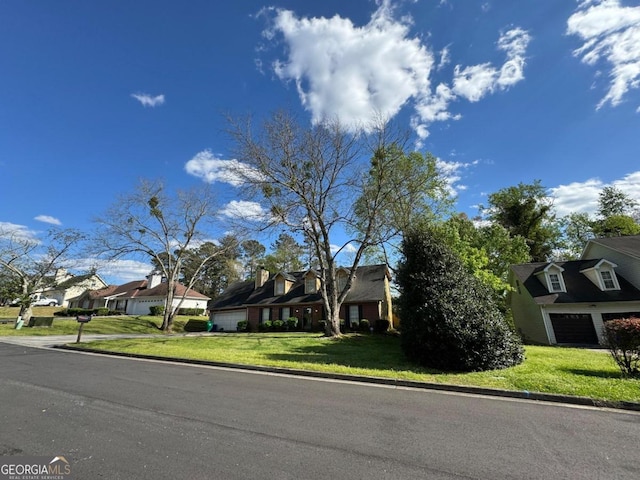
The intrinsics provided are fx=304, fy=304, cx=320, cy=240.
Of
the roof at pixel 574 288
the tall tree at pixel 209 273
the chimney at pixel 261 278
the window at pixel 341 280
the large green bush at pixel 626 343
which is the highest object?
the tall tree at pixel 209 273

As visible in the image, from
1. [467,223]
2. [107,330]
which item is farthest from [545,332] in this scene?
[107,330]

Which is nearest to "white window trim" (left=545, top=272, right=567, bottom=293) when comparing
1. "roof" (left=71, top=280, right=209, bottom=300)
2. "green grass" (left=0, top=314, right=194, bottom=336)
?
"green grass" (left=0, top=314, right=194, bottom=336)

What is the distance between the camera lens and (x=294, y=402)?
5871mm

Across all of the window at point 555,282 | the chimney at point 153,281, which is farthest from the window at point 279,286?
the chimney at point 153,281

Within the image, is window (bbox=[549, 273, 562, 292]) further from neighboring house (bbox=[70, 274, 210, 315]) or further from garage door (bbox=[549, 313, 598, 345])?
neighboring house (bbox=[70, 274, 210, 315])

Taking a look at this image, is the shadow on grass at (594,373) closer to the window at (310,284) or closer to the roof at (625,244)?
the roof at (625,244)

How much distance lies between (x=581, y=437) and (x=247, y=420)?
4903 millimetres

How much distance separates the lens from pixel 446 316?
969cm

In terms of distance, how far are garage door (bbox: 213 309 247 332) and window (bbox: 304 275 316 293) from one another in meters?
7.40

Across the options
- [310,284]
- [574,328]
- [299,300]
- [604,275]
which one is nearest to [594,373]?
[574,328]

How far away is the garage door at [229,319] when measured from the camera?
105 ft

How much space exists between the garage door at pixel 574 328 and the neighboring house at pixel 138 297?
3796 cm

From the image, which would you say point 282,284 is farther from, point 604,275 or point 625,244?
point 625,244

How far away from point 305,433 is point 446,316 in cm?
684
